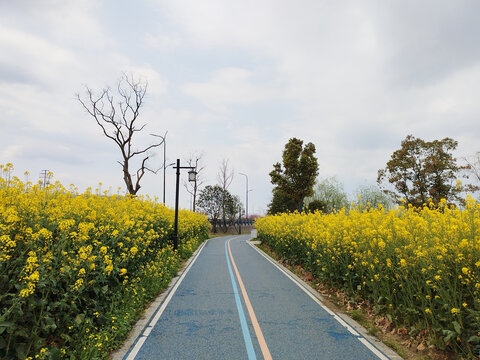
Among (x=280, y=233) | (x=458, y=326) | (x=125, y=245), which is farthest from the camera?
(x=280, y=233)

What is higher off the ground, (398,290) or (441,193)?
(441,193)

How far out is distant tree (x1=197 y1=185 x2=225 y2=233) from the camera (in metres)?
59.4

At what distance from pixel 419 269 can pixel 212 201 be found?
2170 inches

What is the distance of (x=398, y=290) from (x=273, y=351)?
8.93ft

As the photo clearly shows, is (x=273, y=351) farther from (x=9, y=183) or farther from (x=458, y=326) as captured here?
(x=9, y=183)

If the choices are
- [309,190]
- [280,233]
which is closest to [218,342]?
[280,233]

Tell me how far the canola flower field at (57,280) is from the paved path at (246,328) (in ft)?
2.37

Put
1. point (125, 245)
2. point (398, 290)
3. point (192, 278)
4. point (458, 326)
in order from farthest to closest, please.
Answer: point (192, 278) < point (125, 245) < point (398, 290) < point (458, 326)

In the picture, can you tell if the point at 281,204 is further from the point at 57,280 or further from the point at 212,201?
the point at 57,280

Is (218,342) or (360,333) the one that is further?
(360,333)

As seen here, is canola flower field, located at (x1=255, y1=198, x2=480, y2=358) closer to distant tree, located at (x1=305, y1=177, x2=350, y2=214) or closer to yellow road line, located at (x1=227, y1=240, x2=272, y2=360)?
yellow road line, located at (x1=227, y1=240, x2=272, y2=360)

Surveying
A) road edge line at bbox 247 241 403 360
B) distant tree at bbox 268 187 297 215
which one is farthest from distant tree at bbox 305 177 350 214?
road edge line at bbox 247 241 403 360

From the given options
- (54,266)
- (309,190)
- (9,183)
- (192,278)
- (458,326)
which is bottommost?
(192,278)

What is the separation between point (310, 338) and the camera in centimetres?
563
